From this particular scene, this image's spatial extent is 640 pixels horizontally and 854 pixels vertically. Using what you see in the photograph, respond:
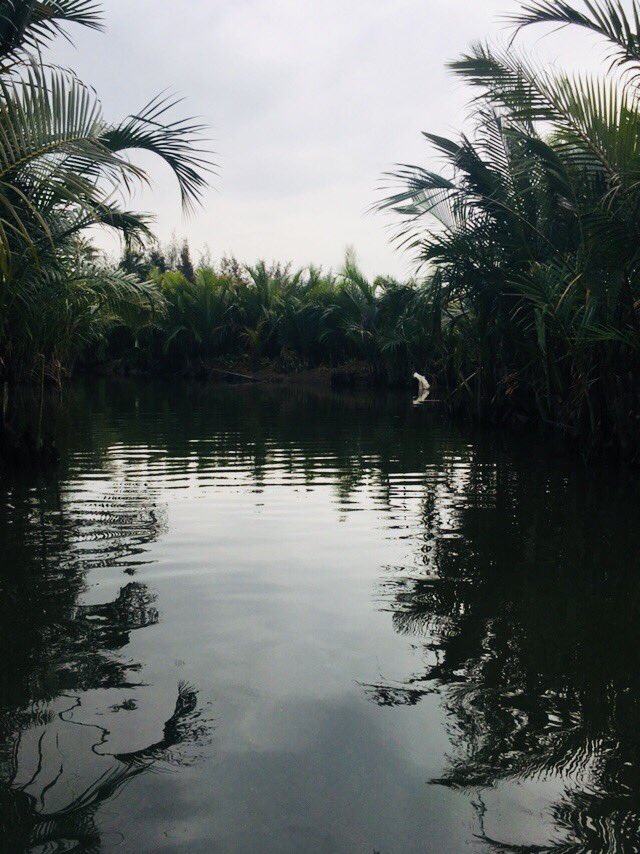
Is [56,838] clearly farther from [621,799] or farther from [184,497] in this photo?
[184,497]

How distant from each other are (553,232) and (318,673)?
7.67m

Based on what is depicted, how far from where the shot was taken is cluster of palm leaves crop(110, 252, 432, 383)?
2653 cm

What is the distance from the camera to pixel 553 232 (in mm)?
9422

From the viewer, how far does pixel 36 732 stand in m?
2.40

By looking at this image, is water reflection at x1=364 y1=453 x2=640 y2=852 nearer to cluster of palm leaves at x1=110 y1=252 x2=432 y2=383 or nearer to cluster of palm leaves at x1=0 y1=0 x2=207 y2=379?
cluster of palm leaves at x1=0 y1=0 x2=207 y2=379

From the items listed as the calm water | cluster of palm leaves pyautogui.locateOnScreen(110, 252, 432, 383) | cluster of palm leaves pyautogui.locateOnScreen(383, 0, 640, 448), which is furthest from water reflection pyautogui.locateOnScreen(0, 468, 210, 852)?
cluster of palm leaves pyautogui.locateOnScreen(110, 252, 432, 383)

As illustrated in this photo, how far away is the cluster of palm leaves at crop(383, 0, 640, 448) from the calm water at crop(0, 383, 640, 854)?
2.01 m

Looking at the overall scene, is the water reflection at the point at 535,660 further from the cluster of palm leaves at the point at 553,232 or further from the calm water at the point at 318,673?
the cluster of palm leaves at the point at 553,232

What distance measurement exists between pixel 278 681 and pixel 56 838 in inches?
41.2

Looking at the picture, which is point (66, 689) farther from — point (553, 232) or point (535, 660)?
point (553, 232)

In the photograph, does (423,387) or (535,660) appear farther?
(423,387)

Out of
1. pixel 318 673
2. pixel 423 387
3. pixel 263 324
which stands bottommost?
pixel 318 673

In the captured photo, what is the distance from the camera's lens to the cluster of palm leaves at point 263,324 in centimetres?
2653

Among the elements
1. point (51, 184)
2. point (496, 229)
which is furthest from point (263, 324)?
point (51, 184)
